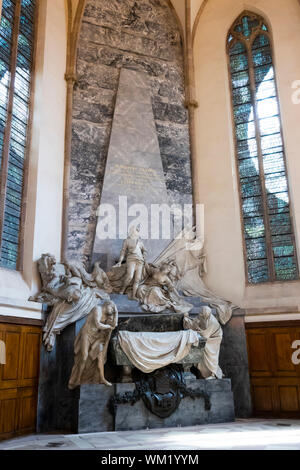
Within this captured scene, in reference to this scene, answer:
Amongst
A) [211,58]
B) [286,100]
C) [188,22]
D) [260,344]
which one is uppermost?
[188,22]

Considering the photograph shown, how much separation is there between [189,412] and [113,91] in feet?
25.6

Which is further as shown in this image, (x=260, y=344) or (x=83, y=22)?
(x=83, y=22)

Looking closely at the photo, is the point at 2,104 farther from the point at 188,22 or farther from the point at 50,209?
the point at 188,22

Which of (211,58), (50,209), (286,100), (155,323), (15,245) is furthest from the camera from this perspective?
(211,58)

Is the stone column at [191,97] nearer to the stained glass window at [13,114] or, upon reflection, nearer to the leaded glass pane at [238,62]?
the leaded glass pane at [238,62]

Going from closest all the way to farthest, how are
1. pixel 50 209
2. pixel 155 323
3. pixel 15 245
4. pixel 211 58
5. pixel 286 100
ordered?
1. pixel 155 323
2. pixel 15 245
3. pixel 50 209
4. pixel 286 100
5. pixel 211 58

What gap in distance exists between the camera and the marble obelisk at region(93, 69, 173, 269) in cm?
1022

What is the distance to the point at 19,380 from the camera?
7734 mm

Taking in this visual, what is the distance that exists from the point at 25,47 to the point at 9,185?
11.3 ft

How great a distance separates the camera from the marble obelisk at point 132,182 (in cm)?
1022

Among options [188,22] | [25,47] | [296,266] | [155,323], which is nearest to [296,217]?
[296,266]

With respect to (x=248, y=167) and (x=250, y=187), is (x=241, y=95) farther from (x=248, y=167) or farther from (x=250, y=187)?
(x=250, y=187)

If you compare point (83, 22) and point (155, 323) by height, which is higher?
point (83, 22)

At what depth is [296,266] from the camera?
1016 cm
